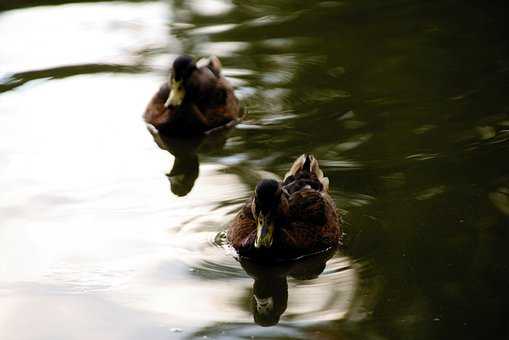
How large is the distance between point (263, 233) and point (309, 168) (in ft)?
2.92

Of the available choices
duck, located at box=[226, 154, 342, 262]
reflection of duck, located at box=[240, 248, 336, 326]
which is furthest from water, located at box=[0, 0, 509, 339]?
duck, located at box=[226, 154, 342, 262]

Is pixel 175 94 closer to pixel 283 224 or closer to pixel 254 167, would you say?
pixel 254 167

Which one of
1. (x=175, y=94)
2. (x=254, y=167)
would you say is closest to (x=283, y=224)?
(x=254, y=167)

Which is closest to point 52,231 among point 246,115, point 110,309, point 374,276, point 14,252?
point 14,252

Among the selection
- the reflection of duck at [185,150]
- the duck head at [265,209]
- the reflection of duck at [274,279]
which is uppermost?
the duck head at [265,209]

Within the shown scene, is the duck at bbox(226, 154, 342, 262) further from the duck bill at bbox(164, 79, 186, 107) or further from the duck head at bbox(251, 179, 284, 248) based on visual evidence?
the duck bill at bbox(164, 79, 186, 107)

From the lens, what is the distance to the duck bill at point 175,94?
35.3 feet

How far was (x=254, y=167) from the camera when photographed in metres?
9.52

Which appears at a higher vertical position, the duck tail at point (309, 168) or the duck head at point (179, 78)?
the duck tail at point (309, 168)

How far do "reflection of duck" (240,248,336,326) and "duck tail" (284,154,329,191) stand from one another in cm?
72

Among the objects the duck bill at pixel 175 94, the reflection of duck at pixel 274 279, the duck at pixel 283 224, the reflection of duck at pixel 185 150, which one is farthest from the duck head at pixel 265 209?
the duck bill at pixel 175 94

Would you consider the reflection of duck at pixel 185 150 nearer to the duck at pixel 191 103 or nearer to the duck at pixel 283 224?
the duck at pixel 191 103

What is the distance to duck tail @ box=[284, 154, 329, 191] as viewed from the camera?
862 centimetres

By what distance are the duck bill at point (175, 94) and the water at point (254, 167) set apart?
1.21 ft
